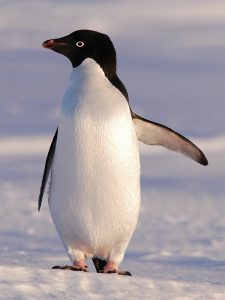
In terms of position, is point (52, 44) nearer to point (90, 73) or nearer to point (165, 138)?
point (90, 73)

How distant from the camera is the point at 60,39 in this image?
6.19 metres

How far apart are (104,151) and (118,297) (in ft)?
3.60

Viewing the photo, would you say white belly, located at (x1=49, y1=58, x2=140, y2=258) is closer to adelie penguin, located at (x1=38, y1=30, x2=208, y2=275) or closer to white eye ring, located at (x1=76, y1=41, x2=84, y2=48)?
adelie penguin, located at (x1=38, y1=30, x2=208, y2=275)

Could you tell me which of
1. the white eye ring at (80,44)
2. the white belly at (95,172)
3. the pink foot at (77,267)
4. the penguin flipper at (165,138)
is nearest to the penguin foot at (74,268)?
the pink foot at (77,267)

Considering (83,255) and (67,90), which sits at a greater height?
(67,90)

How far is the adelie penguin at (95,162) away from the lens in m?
5.78

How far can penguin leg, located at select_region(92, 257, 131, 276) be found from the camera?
19.6 feet

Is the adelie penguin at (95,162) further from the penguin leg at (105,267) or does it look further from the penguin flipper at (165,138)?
the penguin flipper at (165,138)

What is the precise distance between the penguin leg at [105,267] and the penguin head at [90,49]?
1066mm

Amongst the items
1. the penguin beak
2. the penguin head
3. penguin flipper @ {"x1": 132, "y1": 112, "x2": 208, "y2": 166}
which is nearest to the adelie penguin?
the penguin head

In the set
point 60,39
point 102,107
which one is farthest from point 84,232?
point 60,39

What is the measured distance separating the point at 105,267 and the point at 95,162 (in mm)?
640

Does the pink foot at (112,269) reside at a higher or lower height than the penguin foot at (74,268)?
higher

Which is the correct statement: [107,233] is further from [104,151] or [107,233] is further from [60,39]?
[60,39]
